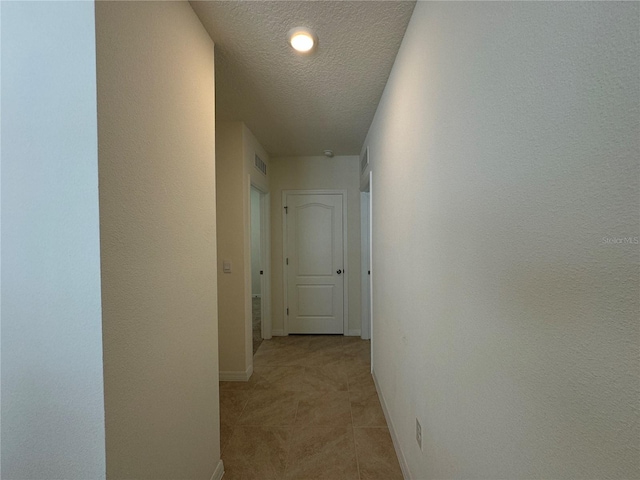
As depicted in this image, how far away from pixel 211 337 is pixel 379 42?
1.89 metres

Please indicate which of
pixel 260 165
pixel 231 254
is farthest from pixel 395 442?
pixel 260 165

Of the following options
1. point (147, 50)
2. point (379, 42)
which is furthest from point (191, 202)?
point (379, 42)

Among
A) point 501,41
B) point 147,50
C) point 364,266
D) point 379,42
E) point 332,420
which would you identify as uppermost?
point 379,42

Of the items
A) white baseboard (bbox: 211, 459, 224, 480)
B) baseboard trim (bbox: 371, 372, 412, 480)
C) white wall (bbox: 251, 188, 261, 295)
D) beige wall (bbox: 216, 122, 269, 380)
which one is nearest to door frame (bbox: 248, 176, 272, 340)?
beige wall (bbox: 216, 122, 269, 380)

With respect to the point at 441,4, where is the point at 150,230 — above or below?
below

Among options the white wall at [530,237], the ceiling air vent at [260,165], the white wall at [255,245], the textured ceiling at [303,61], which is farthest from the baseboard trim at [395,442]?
the white wall at [255,245]

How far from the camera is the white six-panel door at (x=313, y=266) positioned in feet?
12.7

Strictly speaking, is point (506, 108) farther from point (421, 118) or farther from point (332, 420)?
point (332, 420)

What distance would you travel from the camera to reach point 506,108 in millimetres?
648

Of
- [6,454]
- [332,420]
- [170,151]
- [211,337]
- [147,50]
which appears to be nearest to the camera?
[6,454]

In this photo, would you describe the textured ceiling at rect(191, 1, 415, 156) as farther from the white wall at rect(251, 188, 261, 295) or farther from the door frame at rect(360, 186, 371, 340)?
the white wall at rect(251, 188, 261, 295)

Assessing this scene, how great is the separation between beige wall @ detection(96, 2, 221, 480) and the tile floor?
412 millimetres

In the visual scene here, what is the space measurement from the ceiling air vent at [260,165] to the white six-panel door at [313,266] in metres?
0.52

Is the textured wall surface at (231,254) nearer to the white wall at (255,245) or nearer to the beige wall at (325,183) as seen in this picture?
the beige wall at (325,183)
